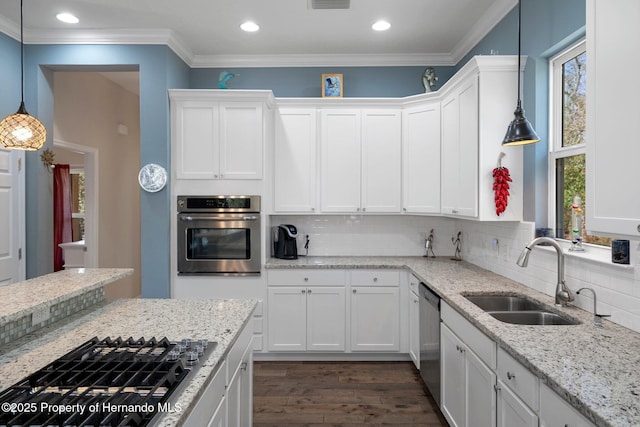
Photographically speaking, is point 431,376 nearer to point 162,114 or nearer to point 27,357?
point 27,357

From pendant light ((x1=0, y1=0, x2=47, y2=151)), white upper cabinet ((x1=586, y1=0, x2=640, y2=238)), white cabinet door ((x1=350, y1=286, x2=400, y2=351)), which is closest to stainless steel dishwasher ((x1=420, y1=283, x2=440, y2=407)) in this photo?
white cabinet door ((x1=350, y1=286, x2=400, y2=351))

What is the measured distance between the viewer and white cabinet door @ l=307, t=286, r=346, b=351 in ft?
11.8

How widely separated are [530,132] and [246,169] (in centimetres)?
236

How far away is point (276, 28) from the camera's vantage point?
3408mm

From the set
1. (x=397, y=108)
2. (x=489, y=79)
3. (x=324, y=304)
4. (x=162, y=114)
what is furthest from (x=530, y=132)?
(x=162, y=114)

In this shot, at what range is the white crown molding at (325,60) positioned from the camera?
13.2ft

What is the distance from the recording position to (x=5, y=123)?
7.63 ft

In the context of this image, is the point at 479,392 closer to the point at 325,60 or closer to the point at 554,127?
the point at 554,127

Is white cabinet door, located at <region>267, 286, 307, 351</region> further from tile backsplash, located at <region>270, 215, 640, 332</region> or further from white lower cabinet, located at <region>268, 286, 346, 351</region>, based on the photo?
tile backsplash, located at <region>270, 215, 640, 332</region>

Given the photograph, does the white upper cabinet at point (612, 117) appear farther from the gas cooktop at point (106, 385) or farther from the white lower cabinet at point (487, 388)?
the gas cooktop at point (106, 385)

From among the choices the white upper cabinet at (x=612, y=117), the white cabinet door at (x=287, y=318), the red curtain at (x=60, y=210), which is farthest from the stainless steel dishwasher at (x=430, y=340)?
the red curtain at (x=60, y=210)

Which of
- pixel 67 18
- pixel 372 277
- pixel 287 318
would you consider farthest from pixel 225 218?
pixel 67 18

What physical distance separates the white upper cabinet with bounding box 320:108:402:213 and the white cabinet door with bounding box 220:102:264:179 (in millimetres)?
656

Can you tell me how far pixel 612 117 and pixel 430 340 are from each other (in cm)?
197
